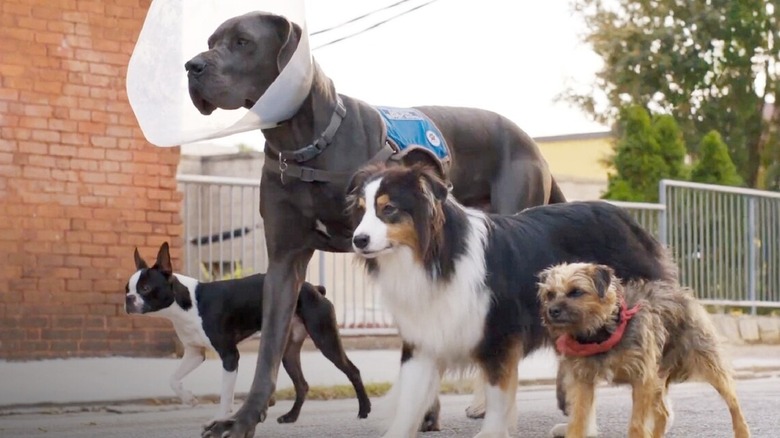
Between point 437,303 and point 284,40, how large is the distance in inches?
68.7

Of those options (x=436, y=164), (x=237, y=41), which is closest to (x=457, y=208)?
(x=436, y=164)

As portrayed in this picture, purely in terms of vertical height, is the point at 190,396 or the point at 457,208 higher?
the point at 457,208

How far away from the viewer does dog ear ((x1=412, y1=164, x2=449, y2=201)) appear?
6715 mm

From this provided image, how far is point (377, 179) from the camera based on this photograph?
6719 millimetres

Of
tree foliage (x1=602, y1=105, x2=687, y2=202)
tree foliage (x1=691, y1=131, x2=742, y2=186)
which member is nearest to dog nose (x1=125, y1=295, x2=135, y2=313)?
tree foliage (x1=602, y1=105, x2=687, y2=202)

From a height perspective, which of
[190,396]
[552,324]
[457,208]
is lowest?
[190,396]

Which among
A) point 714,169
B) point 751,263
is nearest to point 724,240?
point 751,263

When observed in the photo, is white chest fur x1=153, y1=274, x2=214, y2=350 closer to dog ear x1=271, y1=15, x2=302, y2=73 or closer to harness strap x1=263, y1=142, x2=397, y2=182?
harness strap x1=263, y1=142, x2=397, y2=182

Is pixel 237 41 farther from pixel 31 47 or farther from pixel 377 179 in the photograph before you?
pixel 31 47

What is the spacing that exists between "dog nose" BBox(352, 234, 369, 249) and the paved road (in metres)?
2.20

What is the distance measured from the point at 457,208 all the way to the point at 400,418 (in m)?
1.13

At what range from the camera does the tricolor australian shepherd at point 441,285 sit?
21.9 ft

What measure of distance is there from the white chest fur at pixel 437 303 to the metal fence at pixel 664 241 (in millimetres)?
6594

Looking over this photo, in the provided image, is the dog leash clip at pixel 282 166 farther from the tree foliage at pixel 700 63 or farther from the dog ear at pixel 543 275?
the tree foliage at pixel 700 63
